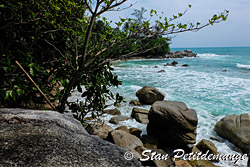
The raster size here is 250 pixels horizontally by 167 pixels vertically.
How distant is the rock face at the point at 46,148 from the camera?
108cm

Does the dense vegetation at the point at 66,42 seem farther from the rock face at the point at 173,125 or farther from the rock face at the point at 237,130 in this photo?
the rock face at the point at 237,130

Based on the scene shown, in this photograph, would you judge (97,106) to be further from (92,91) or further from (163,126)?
(163,126)

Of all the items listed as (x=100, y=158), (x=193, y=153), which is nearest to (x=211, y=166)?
(x=193, y=153)

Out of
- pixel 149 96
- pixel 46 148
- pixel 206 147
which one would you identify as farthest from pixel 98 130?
pixel 149 96

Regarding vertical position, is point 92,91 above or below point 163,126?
above

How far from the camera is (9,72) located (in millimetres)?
2209

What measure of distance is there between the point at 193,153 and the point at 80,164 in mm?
4173

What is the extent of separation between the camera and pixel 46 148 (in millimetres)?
1201

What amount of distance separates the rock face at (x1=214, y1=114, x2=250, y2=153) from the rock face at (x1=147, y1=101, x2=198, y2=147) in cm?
121

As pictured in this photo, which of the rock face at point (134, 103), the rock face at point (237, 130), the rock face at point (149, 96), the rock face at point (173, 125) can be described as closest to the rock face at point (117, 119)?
the rock face at point (173, 125)

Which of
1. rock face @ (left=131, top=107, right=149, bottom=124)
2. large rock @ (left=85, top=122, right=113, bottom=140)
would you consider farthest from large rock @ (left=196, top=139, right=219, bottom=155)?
large rock @ (left=85, top=122, right=113, bottom=140)

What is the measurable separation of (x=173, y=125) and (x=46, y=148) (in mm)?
4266

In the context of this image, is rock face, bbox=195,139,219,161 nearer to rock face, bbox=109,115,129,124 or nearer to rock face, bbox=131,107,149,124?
rock face, bbox=131,107,149,124

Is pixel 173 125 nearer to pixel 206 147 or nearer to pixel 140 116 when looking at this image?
pixel 206 147
